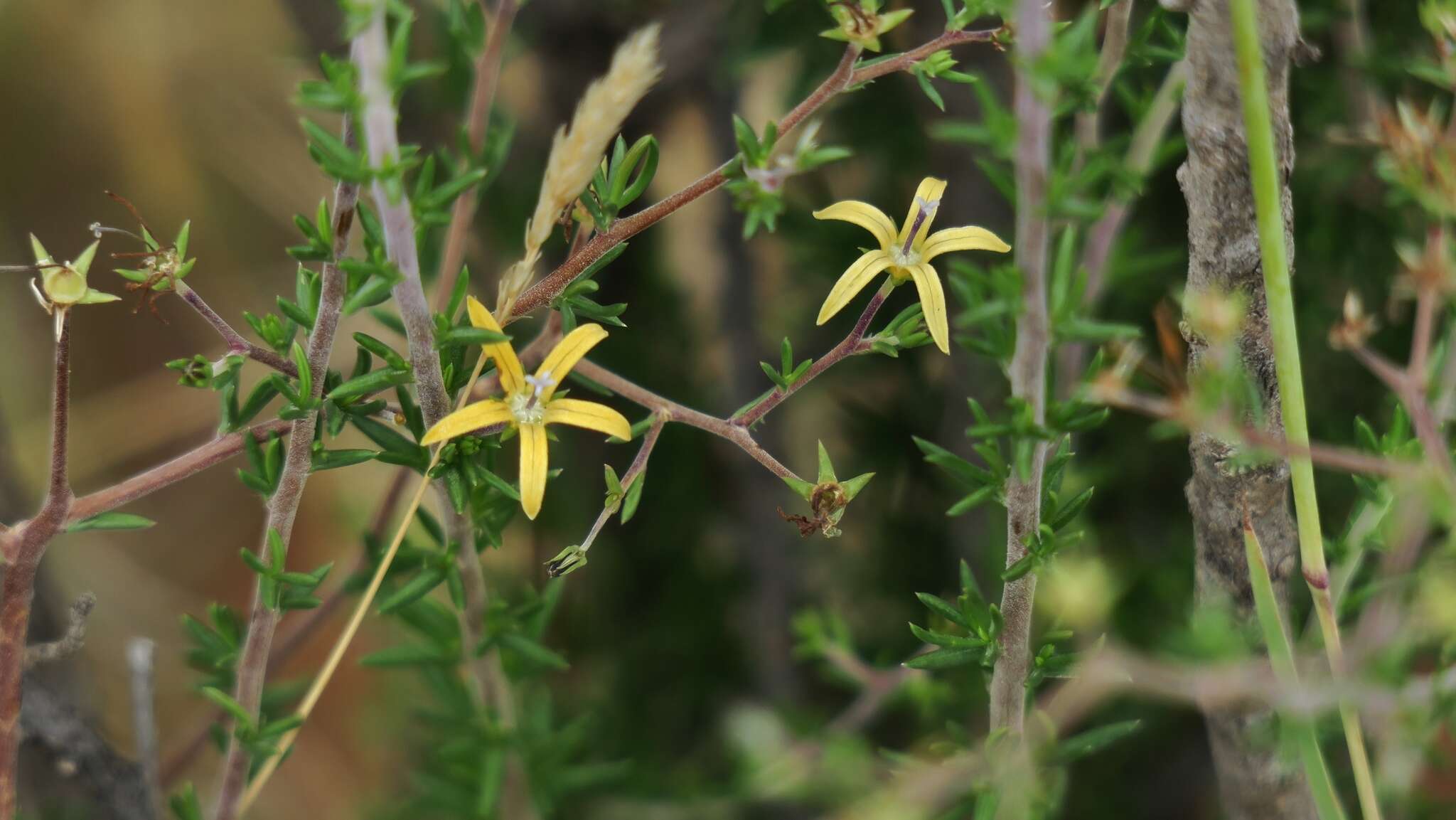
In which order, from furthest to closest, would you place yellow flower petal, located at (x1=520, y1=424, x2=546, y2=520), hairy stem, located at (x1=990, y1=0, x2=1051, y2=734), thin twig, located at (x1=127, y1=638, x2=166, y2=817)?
thin twig, located at (x1=127, y1=638, x2=166, y2=817), yellow flower petal, located at (x1=520, y1=424, x2=546, y2=520), hairy stem, located at (x1=990, y1=0, x2=1051, y2=734)

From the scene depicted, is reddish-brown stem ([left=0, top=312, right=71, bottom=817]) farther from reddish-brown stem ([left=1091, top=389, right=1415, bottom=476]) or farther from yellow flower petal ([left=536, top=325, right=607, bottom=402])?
reddish-brown stem ([left=1091, top=389, right=1415, bottom=476])

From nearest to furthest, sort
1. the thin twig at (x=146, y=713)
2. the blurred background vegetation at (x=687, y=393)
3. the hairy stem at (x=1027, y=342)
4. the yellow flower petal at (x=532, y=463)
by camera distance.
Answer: the hairy stem at (x=1027, y=342) < the yellow flower petal at (x=532, y=463) < the thin twig at (x=146, y=713) < the blurred background vegetation at (x=687, y=393)

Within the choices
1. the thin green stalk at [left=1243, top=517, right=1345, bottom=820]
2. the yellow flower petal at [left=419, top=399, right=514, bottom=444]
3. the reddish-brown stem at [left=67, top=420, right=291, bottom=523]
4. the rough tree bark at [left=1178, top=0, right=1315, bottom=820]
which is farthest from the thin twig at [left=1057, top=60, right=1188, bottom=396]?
the reddish-brown stem at [left=67, top=420, right=291, bottom=523]

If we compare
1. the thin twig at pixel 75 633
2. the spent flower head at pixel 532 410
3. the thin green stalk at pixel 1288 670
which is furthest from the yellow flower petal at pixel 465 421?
the thin green stalk at pixel 1288 670

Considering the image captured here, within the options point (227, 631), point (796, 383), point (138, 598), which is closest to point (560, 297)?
point (796, 383)

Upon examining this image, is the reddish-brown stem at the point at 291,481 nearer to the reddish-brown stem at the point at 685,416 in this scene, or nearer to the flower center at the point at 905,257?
the reddish-brown stem at the point at 685,416
